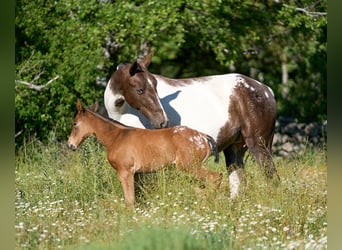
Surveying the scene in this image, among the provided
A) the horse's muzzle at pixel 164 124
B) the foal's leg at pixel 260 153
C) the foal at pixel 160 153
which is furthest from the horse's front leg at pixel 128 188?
the foal's leg at pixel 260 153

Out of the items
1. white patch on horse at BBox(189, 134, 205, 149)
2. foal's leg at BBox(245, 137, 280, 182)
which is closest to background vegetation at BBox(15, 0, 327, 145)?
foal's leg at BBox(245, 137, 280, 182)

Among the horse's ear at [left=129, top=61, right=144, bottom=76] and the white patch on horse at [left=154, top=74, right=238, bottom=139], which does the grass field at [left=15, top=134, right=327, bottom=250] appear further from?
the horse's ear at [left=129, top=61, right=144, bottom=76]

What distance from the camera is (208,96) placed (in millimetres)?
7723

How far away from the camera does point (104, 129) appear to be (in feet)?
22.2

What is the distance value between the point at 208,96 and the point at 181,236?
3438 millimetres

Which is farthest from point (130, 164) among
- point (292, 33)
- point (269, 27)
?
point (292, 33)

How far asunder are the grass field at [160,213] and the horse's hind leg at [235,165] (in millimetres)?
93

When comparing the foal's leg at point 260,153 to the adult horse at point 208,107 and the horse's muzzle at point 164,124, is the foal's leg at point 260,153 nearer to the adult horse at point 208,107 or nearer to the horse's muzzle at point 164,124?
the adult horse at point 208,107

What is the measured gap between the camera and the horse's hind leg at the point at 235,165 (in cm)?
753

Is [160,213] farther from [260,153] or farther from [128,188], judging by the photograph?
[260,153]

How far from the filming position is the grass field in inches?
195

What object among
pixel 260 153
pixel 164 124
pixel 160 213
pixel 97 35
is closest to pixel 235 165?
pixel 260 153

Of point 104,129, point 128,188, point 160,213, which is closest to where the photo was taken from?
point 160,213

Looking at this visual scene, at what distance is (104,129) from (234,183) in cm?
167
